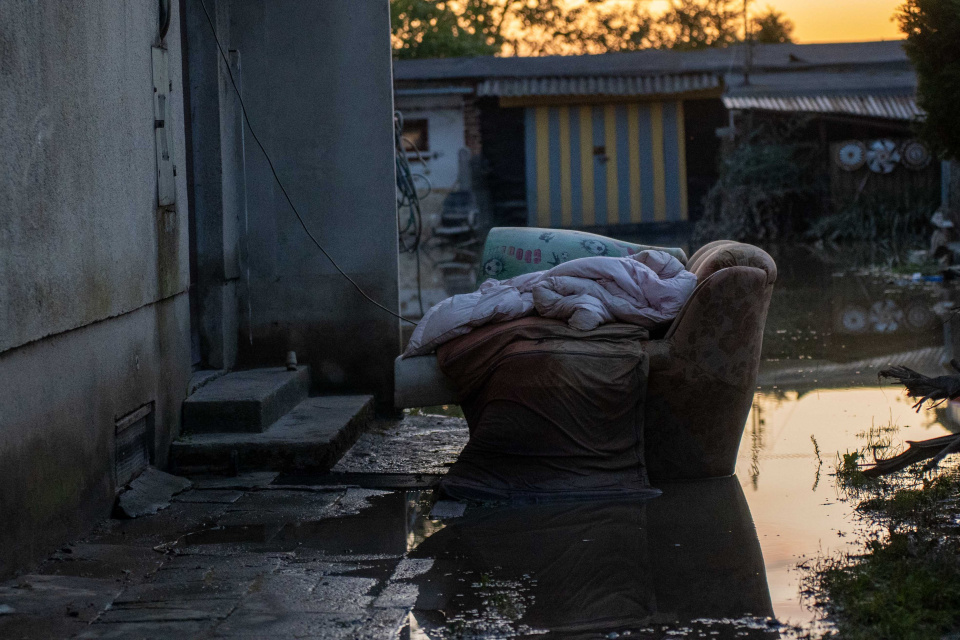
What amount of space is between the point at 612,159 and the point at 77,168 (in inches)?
655

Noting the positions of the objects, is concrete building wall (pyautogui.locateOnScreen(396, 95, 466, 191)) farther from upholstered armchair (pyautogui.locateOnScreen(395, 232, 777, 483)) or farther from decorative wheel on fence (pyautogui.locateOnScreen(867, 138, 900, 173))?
upholstered armchair (pyautogui.locateOnScreen(395, 232, 777, 483))

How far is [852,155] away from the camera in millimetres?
17344

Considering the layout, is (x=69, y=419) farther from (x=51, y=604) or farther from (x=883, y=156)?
(x=883, y=156)

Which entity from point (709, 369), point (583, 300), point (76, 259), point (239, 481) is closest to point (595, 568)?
point (709, 369)

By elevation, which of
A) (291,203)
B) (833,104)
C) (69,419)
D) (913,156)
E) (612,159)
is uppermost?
(833,104)

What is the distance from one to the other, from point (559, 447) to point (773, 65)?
1664 cm

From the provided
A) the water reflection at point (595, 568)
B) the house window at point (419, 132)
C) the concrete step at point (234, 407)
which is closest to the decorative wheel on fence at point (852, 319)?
the water reflection at point (595, 568)

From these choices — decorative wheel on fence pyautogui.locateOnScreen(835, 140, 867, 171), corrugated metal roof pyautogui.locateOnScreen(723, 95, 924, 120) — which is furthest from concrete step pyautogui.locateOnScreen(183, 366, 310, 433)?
decorative wheel on fence pyautogui.locateOnScreen(835, 140, 867, 171)

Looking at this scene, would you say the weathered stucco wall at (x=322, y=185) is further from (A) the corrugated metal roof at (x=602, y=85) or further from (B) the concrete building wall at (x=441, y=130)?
(B) the concrete building wall at (x=441, y=130)

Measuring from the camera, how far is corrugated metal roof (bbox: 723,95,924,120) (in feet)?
53.8

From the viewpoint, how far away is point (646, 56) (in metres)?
20.0

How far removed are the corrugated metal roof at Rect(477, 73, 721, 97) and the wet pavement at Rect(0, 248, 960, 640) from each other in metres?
14.2

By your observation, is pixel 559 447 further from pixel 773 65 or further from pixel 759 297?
pixel 773 65

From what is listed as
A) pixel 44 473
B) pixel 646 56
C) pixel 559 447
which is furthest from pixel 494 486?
pixel 646 56
